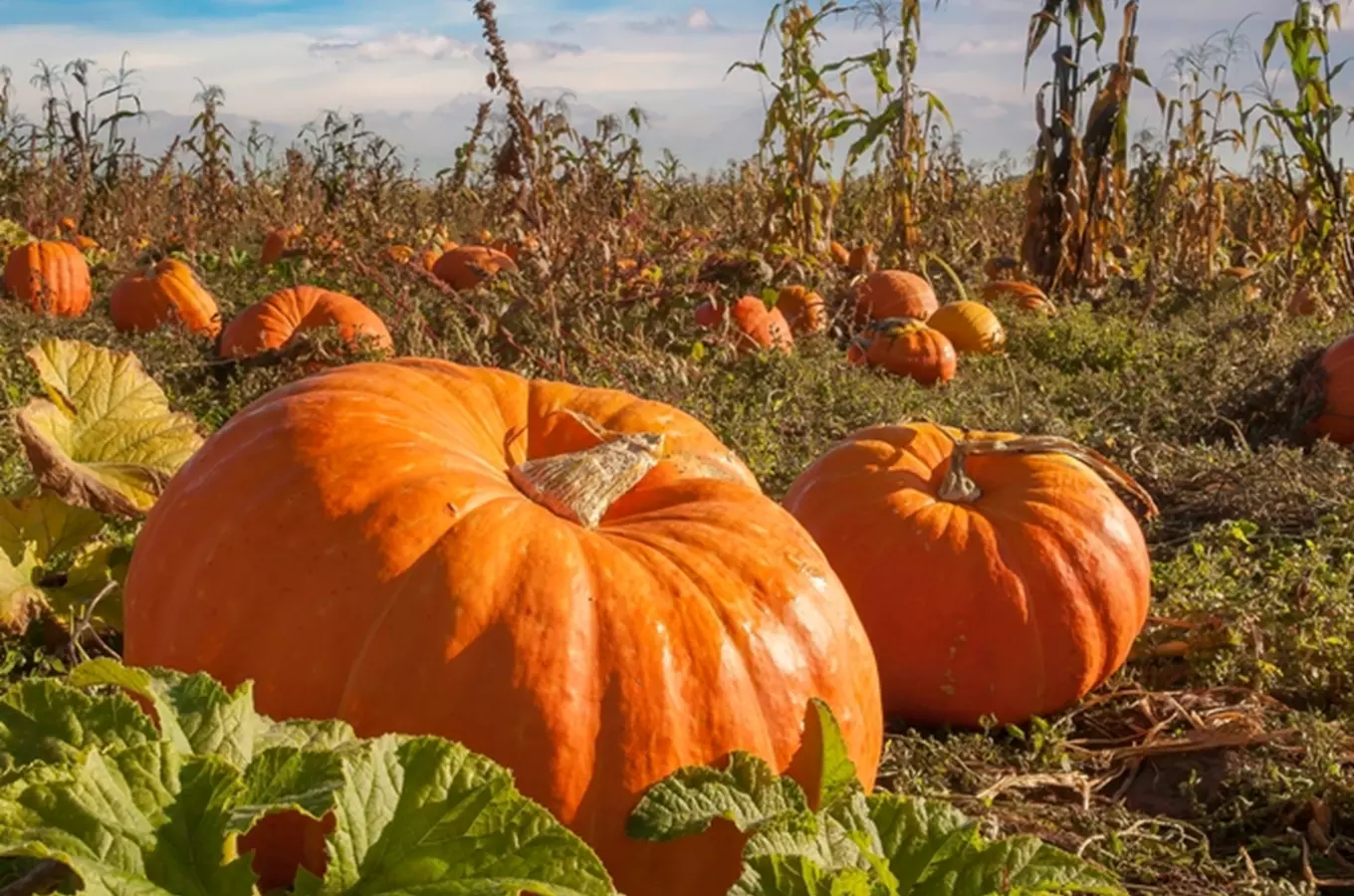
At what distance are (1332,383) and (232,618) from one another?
5.19 meters

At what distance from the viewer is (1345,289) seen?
10.4 meters

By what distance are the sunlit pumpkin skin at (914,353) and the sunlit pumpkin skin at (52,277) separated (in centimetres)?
485

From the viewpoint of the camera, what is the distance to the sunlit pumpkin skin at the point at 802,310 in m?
7.95

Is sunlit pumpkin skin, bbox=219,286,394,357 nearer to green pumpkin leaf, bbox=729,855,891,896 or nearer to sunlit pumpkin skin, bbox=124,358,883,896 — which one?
sunlit pumpkin skin, bbox=124,358,883,896

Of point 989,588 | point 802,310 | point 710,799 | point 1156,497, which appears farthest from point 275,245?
point 710,799

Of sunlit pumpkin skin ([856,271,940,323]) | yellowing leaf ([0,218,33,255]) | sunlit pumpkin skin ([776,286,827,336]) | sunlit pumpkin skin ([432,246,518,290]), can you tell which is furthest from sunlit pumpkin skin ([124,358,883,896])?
yellowing leaf ([0,218,33,255])

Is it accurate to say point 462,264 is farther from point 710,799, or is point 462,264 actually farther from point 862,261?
point 710,799

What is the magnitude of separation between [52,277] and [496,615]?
751 cm

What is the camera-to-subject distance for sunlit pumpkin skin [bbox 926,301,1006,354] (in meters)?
7.54

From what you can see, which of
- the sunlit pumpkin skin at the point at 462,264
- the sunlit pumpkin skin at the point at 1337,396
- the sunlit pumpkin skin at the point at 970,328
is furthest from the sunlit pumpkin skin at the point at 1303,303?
the sunlit pumpkin skin at the point at 462,264

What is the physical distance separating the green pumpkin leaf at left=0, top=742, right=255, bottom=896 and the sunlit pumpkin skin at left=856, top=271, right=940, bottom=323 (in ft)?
23.5

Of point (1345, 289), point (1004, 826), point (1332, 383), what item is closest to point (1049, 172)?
point (1345, 289)

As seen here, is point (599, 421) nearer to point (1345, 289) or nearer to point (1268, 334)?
point (1268, 334)

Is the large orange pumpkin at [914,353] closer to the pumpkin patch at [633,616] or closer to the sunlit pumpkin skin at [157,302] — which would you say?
the pumpkin patch at [633,616]
